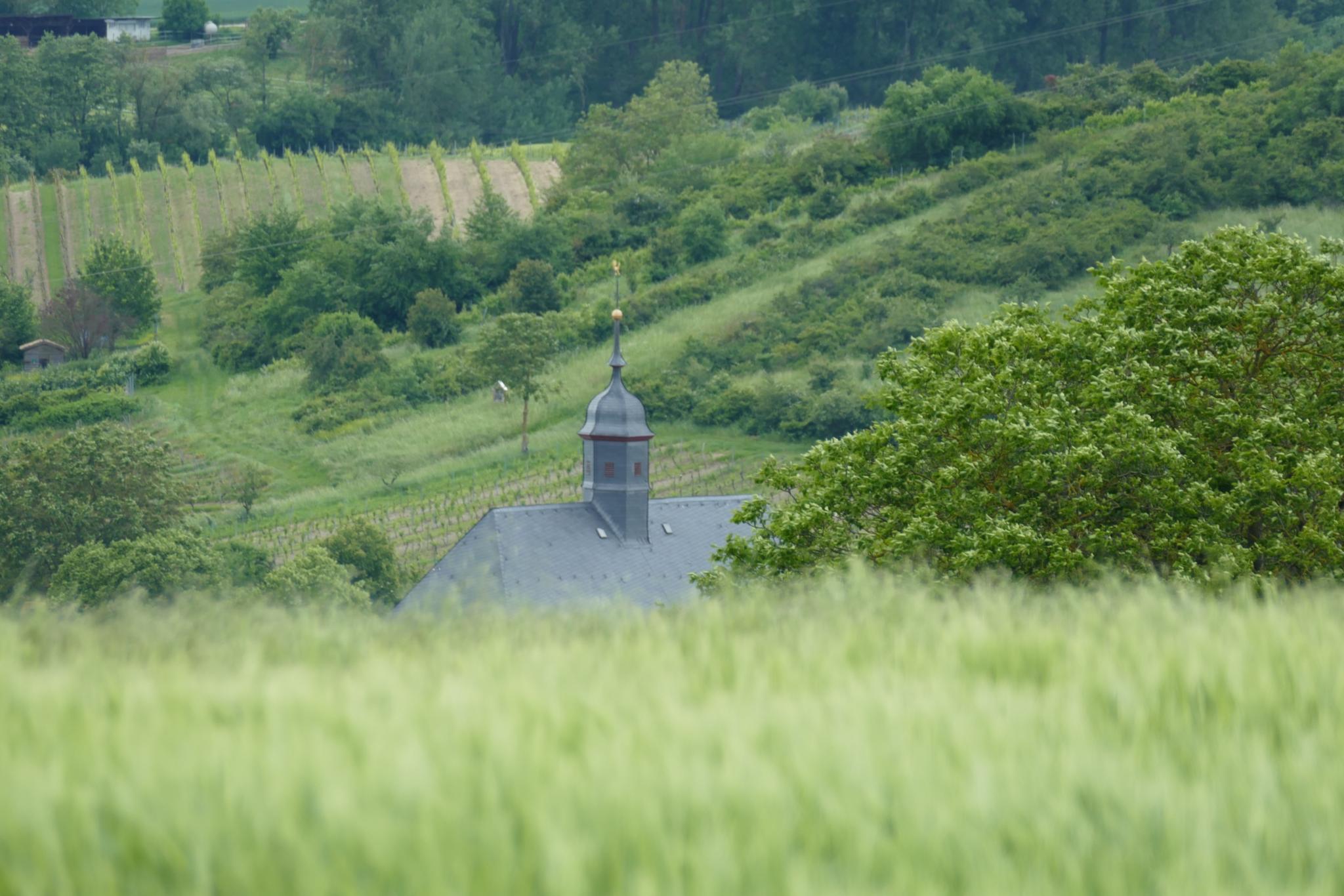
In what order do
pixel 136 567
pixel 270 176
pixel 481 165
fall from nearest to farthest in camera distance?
pixel 136 567, pixel 270 176, pixel 481 165

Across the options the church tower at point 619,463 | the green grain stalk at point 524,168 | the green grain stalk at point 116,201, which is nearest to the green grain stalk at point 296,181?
the green grain stalk at point 116,201

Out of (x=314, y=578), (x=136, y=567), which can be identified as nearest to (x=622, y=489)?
(x=314, y=578)

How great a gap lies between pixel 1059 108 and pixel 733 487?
4414 cm

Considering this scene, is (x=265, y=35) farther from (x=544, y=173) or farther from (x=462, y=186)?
(x=462, y=186)

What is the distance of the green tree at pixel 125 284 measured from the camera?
260 feet

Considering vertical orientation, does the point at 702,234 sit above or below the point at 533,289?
above

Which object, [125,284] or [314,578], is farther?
[125,284]

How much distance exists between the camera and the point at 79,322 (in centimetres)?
7575

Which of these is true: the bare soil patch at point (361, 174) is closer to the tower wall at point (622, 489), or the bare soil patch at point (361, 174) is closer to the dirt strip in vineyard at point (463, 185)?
the dirt strip in vineyard at point (463, 185)

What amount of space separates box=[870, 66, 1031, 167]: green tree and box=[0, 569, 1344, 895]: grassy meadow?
80.7 metres

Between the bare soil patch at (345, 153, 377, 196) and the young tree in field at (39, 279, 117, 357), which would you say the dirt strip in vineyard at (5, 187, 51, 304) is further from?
the bare soil patch at (345, 153, 377, 196)

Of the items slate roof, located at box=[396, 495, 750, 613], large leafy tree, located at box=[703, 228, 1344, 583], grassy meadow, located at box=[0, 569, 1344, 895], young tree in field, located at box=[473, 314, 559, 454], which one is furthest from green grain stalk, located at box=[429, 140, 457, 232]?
grassy meadow, located at box=[0, 569, 1344, 895]

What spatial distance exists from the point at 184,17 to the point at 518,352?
10558 centimetres

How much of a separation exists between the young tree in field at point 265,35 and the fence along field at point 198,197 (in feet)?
69.2
